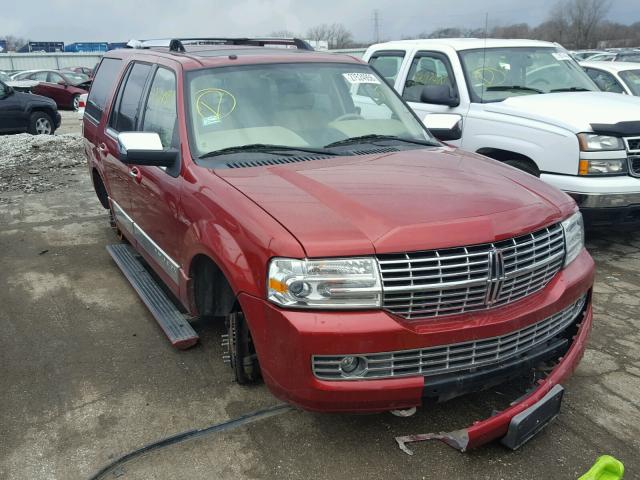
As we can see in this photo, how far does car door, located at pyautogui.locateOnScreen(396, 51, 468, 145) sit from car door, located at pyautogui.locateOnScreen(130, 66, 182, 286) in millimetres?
3178

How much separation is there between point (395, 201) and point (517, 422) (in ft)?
3.69

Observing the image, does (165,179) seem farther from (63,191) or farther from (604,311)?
(63,191)

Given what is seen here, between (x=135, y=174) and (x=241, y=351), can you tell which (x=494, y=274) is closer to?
(x=241, y=351)

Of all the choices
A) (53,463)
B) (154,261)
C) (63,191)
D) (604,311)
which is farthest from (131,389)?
(63,191)

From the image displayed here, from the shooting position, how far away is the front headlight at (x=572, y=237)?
3018 millimetres

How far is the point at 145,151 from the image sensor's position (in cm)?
344

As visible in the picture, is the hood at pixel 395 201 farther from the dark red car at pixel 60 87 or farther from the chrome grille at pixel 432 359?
the dark red car at pixel 60 87

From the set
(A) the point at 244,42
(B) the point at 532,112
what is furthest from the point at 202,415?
(B) the point at 532,112

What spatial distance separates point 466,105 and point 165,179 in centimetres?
370

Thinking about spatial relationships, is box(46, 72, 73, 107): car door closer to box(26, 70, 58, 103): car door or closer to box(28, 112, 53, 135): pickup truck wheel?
box(26, 70, 58, 103): car door

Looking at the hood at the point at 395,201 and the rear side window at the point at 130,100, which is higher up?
the rear side window at the point at 130,100

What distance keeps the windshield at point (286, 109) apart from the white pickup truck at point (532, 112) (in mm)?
627

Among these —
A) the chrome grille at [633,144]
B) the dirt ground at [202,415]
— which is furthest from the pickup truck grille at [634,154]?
the dirt ground at [202,415]

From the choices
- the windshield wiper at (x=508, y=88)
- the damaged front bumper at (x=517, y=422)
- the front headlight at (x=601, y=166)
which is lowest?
the damaged front bumper at (x=517, y=422)
